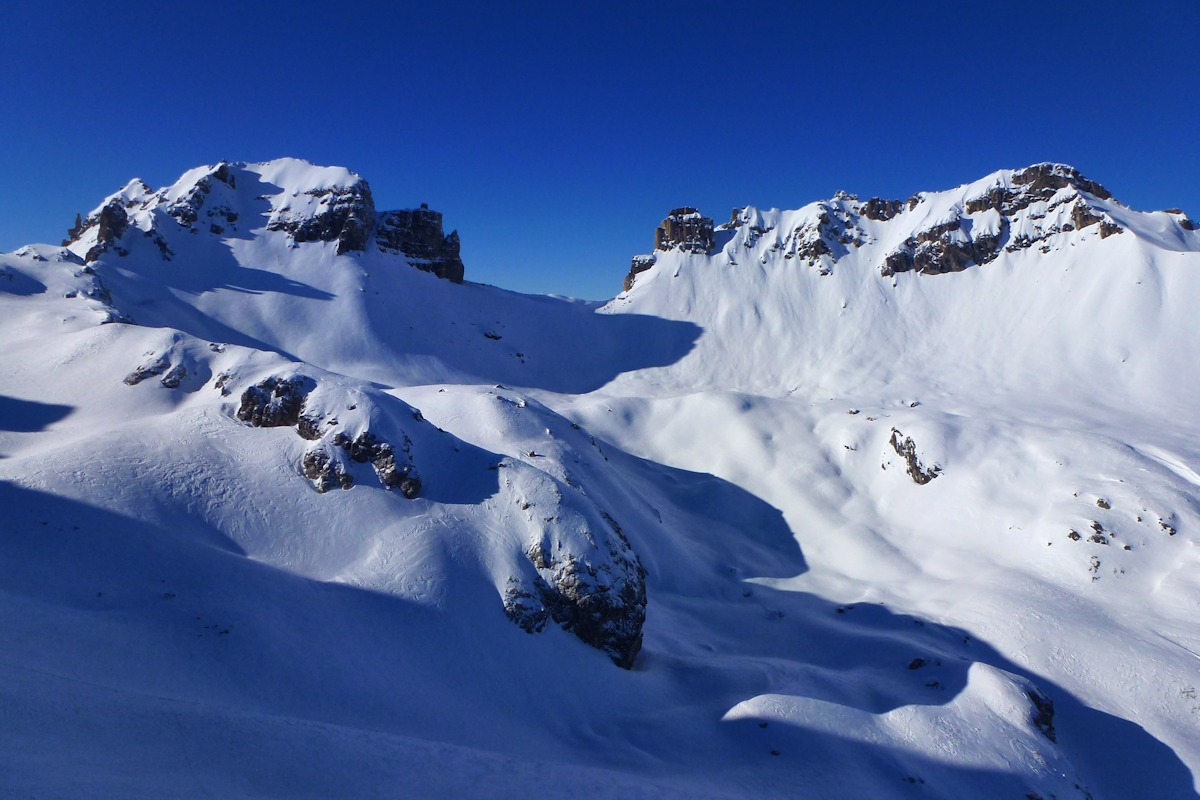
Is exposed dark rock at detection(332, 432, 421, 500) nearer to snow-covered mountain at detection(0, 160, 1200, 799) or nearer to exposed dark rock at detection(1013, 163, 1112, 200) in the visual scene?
snow-covered mountain at detection(0, 160, 1200, 799)

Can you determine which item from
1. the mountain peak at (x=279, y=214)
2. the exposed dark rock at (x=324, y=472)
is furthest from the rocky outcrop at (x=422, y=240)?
the exposed dark rock at (x=324, y=472)

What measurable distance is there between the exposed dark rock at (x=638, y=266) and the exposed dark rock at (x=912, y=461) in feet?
230

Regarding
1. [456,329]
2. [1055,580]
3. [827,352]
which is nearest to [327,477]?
[1055,580]

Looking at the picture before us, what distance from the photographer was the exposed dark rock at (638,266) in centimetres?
11756

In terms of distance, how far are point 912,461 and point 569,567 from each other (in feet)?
134

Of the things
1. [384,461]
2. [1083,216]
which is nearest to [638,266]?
[1083,216]

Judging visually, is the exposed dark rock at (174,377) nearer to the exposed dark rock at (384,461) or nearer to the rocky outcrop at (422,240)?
the exposed dark rock at (384,461)

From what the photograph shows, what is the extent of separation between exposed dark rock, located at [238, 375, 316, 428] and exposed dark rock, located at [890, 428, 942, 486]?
4923 centimetres

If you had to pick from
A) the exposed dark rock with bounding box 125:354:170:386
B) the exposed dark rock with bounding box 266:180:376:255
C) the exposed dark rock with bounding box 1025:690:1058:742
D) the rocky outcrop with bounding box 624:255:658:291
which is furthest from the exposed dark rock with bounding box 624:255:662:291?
the exposed dark rock with bounding box 1025:690:1058:742

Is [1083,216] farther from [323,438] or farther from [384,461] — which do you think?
[323,438]

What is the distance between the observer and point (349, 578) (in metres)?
22.7

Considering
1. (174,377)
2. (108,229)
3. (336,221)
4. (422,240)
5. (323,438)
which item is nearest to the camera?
(323,438)

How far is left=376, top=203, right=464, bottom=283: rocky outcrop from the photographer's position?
10125cm

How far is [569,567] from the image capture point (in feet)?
83.1
